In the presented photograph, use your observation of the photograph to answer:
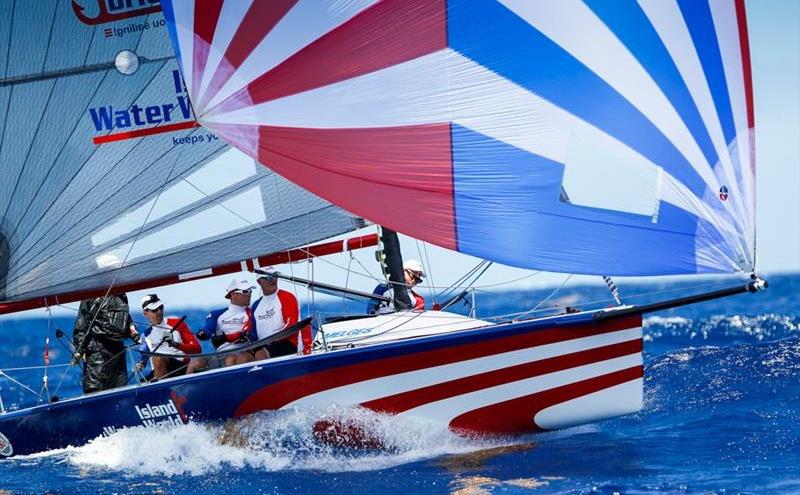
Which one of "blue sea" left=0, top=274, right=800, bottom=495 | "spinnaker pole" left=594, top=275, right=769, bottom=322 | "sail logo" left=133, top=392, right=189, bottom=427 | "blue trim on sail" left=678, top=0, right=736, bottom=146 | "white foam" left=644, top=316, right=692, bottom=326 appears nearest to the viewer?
"spinnaker pole" left=594, top=275, right=769, bottom=322

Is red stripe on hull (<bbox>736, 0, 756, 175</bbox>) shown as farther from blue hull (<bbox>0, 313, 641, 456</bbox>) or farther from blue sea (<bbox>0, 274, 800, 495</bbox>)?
blue hull (<bbox>0, 313, 641, 456</bbox>)

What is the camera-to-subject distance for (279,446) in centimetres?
719

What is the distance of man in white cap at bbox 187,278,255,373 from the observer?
7.97m

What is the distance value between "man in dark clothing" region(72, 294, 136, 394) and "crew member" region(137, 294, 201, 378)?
0.78 ft

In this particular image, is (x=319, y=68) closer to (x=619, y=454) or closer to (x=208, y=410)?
(x=208, y=410)

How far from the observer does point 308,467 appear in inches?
276

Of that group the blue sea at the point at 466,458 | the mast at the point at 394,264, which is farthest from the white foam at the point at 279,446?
the mast at the point at 394,264

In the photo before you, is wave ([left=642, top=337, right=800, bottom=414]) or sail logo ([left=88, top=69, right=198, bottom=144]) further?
wave ([left=642, top=337, right=800, bottom=414])

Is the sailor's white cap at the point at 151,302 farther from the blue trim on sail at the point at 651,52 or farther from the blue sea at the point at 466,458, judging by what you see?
the blue trim on sail at the point at 651,52

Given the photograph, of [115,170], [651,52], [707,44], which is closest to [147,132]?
[115,170]

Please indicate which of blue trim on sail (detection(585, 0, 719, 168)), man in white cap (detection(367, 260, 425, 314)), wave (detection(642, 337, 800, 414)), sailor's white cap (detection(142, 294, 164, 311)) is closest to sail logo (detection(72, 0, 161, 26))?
sailor's white cap (detection(142, 294, 164, 311))

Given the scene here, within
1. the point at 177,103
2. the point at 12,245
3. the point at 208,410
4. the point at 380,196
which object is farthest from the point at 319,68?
the point at 12,245

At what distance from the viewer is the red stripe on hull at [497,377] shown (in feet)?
22.3

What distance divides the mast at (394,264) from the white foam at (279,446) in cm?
126
